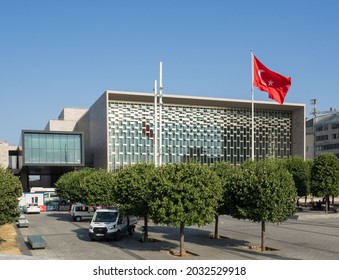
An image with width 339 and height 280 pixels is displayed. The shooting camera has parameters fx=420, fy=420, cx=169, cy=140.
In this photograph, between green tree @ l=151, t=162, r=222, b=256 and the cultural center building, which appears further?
the cultural center building

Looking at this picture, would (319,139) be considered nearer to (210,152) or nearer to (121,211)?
(210,152)

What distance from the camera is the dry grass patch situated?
75.4ft

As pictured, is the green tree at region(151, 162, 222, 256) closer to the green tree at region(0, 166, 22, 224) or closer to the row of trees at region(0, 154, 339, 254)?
the row of trees at region(0, 154, 339, 254)

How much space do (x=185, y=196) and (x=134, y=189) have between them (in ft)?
21.6

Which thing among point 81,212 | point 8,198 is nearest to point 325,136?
point 81,212

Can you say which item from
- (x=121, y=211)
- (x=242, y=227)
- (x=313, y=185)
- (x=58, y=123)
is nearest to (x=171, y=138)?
(x=58, y=123)

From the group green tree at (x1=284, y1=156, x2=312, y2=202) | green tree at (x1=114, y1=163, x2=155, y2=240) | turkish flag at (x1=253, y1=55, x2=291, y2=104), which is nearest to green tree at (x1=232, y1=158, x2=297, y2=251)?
green tree at (x1=114, y1=163, x2=155, y2=240)

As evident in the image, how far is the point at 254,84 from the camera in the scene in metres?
31.8

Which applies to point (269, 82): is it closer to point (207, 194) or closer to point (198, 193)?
point (207, 194)

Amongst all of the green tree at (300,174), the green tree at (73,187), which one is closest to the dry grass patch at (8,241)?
the green tree at (73,187)

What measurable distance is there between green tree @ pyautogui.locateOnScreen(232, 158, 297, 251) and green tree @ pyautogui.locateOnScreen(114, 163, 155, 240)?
5.60 meters

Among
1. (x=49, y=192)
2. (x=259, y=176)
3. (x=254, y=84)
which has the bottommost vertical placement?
(x=49, y=192)

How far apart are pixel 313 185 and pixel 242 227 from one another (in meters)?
12.2

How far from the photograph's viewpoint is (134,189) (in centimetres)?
2688
